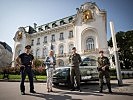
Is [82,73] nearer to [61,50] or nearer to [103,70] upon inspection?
[103,70]

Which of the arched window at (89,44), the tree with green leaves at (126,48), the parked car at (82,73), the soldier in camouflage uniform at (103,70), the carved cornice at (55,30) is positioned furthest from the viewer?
the tree with green leaves at (126,48)

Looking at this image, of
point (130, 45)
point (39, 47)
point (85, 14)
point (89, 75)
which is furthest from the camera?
point (130, 45)

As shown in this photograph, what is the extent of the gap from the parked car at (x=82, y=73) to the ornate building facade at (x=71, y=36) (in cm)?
1741

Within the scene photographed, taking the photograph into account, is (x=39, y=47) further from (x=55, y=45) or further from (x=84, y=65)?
(x=84, y=65)

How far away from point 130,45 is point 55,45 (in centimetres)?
2282

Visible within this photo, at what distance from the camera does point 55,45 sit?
34.6 metres

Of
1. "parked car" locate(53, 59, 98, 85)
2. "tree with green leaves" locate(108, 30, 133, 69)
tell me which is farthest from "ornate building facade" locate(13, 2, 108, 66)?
"parked car" locate(53, 59, 98, 85)

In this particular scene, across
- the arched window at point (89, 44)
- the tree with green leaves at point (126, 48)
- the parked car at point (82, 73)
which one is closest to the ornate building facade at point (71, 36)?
the arched window at point (89, 44)

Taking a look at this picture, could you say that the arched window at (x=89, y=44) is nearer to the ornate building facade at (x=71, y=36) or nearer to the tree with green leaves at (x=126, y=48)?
the ornate building facade at (x=71, y=36)

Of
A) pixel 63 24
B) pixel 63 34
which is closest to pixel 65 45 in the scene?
pixel 63 34

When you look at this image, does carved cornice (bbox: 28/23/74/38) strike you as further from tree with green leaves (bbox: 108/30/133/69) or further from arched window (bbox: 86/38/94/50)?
tree with green leaves (bbox: 108/30/133/69)

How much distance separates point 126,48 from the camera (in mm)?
40281

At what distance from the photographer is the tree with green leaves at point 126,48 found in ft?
128

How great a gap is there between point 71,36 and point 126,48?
19.0 m
